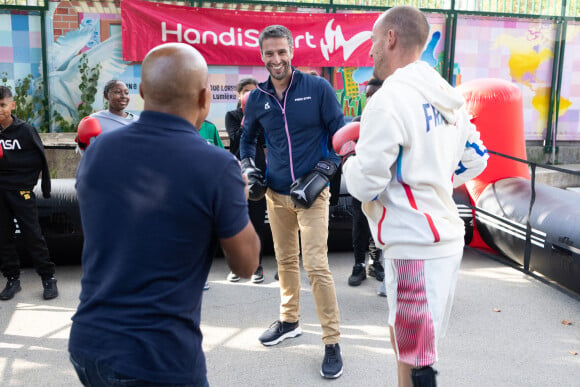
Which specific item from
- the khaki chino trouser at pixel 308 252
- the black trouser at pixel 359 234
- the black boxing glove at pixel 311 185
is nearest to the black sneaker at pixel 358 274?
the black trouser at pixel 359 234

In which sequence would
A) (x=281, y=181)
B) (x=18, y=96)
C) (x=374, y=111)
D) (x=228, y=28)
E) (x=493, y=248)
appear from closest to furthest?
(x=374, y=111)
(x=281, y=181)
(x=493, y=248)
(x=18, y=96)
(x=228, y=28)

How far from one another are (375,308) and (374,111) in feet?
8.39

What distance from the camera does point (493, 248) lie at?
18.2 ft

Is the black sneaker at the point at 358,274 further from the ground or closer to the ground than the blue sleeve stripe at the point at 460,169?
closer to the ground

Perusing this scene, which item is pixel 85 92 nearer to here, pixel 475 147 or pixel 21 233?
pixel 21 233

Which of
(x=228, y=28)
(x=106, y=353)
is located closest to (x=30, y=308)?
(x=106, y=353)

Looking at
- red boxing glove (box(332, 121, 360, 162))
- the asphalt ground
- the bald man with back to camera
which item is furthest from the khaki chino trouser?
the bald man with back to camera

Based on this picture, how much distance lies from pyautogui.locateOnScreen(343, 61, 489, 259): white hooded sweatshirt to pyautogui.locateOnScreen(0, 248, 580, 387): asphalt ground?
1345mm

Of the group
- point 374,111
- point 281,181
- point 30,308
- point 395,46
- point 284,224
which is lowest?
point 30,308

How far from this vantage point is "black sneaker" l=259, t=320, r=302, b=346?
12.1ft

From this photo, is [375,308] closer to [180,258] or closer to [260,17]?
[180,258]

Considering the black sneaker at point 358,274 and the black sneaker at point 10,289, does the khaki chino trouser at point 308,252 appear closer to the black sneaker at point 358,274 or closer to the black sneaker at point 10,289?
the black sneaker at point 358,274

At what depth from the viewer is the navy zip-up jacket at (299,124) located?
3.41 metres

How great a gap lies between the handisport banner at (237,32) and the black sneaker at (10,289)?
5199 mm
